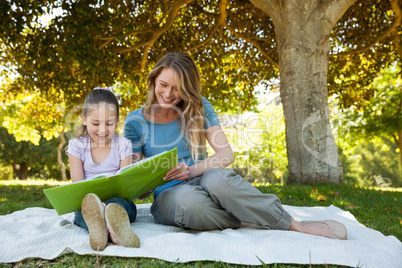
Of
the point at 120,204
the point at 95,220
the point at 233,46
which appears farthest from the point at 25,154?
the point at 95,220

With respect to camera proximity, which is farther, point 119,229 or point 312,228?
point 312,228

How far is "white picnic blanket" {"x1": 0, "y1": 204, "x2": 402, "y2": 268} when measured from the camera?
5.99 ft

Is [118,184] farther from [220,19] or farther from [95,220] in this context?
[220,19]

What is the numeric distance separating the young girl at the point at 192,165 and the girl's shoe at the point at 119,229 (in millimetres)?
457

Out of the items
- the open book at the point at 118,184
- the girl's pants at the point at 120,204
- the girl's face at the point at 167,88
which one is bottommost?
the girl's pants at the point at 120,204

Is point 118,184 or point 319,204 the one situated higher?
point 118,184

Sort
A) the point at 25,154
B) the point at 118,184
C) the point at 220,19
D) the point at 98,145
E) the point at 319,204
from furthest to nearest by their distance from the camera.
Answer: the point at 25,154 < the point at 220,19 < the point at 319,204 < the point at 98,145 < the point at 118,184

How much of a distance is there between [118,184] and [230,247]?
0.83 meters

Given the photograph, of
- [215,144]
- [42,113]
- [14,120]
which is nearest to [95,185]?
[215,144]

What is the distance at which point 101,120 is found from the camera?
264cm

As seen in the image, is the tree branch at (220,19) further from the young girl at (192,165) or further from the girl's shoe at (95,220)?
the girl's shoe at (95,220)

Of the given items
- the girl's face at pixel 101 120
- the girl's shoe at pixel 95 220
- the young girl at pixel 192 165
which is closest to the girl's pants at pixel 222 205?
the young girl at pixel 192 165

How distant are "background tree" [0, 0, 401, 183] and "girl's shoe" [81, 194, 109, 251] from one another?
4.25m

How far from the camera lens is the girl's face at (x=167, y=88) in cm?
272
